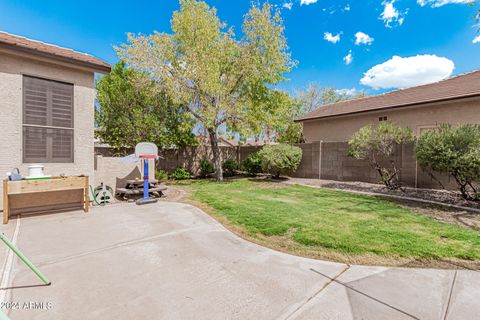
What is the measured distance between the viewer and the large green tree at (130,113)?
1202 centimetres

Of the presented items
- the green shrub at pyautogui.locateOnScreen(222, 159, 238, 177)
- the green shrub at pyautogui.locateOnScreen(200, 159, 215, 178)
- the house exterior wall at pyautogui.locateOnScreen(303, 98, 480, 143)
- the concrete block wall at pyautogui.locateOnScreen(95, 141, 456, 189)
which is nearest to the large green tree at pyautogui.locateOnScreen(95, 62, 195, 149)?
the concrete block wall at pyautogui.locateOnScreen(95, 141, 456, 189)

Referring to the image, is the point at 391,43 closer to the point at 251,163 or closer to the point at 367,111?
the point at 367,111

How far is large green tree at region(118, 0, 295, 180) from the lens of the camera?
10.8 metres

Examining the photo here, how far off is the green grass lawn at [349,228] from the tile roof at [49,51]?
518cm

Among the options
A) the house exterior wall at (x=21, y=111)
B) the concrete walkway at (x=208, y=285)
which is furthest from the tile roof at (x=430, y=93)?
the house exterior wall at (x=21, y=111)

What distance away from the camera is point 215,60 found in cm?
1092

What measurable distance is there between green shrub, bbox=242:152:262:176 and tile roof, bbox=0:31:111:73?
949cm

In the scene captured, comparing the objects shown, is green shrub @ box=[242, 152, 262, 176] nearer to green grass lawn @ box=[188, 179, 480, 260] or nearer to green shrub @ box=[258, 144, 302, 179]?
green shrub @ box=[258, 144, 302, 179]

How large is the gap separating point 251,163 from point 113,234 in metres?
10.8

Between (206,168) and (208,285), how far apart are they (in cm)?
1235

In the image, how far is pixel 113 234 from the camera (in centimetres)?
436

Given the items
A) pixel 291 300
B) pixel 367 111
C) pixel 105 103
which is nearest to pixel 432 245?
pixel 291 300

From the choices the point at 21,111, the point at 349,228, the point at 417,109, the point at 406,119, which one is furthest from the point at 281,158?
the point at 21,111

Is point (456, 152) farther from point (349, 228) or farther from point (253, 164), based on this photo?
point (253, 164)
